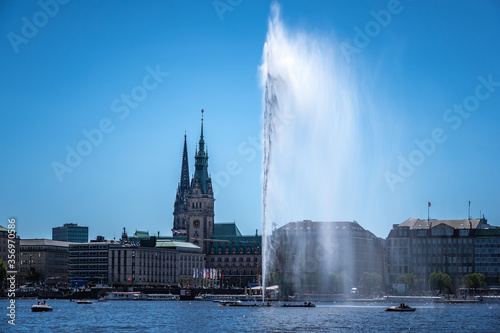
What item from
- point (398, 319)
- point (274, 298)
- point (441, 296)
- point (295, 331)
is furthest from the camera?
point (441, 296)

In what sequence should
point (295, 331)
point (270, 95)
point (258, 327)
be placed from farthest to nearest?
point (270, 95), point (258, 327), point (295, 331)

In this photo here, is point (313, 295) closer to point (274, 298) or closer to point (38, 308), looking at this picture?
point (274, 298)

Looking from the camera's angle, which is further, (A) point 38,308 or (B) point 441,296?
(B) point 441,296

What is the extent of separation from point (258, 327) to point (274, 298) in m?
87.5

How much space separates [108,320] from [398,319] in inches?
1532

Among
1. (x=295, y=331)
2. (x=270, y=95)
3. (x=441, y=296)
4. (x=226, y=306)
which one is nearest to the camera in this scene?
(x=295, y=331)

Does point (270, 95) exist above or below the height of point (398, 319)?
above

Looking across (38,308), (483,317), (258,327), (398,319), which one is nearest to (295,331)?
(258,327)

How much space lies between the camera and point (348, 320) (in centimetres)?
11488

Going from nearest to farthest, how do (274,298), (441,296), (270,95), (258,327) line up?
(258,327)
(270,95)
(274,298)
(441,296)

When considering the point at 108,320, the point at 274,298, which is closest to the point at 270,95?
the point at 108,320

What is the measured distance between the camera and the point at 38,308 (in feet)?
453

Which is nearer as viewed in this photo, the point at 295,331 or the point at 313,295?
the point at 295,331

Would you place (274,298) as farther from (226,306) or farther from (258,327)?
(258,327)
